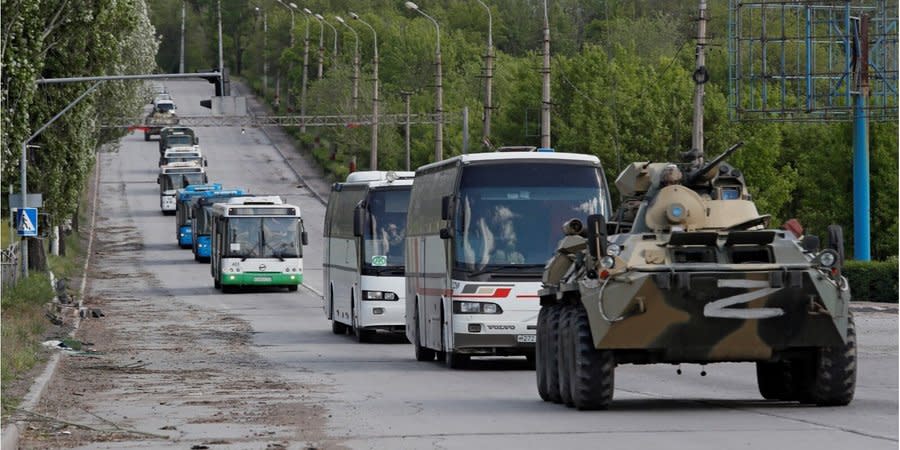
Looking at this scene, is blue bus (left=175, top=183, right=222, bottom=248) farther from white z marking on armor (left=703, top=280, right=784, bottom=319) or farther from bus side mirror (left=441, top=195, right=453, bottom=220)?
white z marking on armor (left=703, top=280, right=784, bottom=319)

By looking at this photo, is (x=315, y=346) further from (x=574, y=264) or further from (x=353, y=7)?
(x=353, y=7)

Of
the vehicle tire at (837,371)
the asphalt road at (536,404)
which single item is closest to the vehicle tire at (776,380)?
the asphalt road at (536,404)

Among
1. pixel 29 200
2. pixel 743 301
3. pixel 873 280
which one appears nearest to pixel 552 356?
pixel 743 301

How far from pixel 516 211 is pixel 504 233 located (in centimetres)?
35

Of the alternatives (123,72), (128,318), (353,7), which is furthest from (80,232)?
(353,7)

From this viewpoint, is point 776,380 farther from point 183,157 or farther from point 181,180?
point 183,157

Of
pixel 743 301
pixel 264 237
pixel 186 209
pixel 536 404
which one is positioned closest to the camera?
pixel 743 301

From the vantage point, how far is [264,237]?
183ft

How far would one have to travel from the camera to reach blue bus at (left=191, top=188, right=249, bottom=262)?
7306 centimetres

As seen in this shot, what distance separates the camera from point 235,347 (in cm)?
3278

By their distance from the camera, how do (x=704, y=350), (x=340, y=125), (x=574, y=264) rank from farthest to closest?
1. (x=340, y=125)
2. (x=574, y=264)
3. (x=704, y=350)

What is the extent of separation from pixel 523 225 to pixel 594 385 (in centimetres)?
748

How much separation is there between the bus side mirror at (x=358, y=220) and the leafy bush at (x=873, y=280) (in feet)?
52.3

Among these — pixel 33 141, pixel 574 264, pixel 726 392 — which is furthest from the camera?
pixel 33 141
